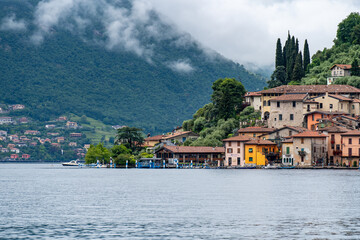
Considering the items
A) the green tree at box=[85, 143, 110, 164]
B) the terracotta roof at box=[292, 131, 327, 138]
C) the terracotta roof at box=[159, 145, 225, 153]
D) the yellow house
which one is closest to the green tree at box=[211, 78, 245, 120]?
the terracotta roof at box=[159, 145, 225, 153]

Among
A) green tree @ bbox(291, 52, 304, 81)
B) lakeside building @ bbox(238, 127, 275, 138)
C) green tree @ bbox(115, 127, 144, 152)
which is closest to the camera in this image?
lakeside building @ bbox(238, 127, 275, 138)

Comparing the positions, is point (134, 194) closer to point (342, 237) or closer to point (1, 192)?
point (1, 192)

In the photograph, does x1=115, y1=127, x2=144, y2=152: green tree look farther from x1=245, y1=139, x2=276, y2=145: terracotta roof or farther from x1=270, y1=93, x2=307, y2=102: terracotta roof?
x1=245, y1=139, x2=276, y2=145: terracotta roof

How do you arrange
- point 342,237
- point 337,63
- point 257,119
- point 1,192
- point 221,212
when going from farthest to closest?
point 337,63, point 257,119, point 1,192, point 221,212, point 342,237

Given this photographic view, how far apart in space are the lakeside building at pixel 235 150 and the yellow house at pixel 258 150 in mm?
978

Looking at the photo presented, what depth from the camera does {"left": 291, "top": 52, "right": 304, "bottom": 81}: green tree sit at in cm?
17875

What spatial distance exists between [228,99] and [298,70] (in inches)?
886

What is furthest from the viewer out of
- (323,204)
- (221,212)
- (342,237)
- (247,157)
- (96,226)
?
(247,157)

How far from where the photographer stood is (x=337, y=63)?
604 feet

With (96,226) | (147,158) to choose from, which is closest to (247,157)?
(147,158)

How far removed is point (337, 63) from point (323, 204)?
12748cm

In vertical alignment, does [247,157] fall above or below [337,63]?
below

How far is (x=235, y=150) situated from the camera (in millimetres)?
148375

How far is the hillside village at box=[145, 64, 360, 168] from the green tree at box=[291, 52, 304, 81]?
16189mm
